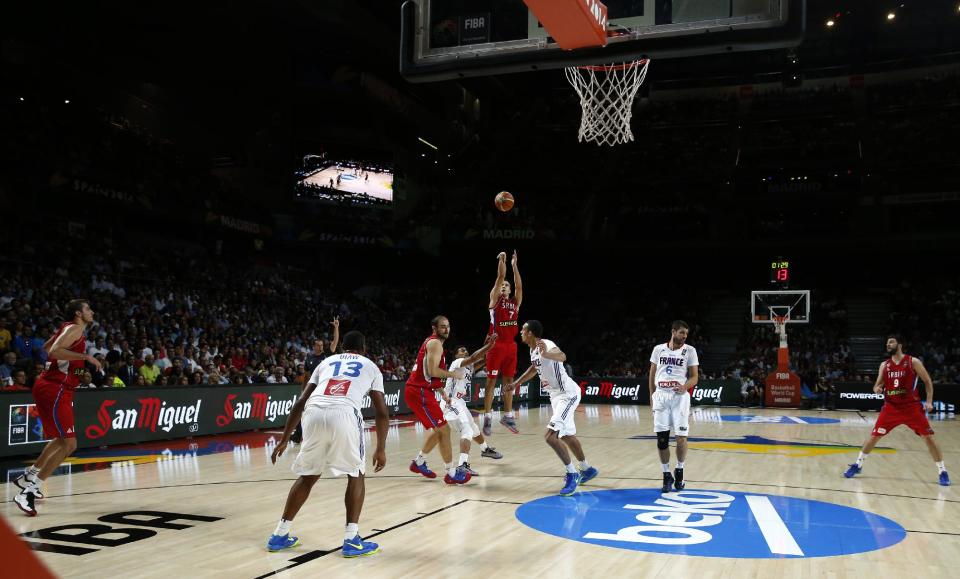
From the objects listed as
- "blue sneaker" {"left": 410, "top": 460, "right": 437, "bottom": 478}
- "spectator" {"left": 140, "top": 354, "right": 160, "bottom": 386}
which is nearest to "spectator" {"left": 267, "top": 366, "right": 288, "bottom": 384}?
"spectator" {"left": 140, "top": 354, "right": 160, "bottom": 386}

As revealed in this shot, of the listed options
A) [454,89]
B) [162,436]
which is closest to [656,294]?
[454,89]

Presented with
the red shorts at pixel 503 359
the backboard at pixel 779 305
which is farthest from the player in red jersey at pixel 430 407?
the backboard at pixel 779 305

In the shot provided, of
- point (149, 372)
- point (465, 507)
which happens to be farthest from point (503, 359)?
point (149, 372)

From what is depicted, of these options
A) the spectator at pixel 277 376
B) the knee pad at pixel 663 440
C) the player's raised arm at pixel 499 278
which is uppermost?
the player's raised arm at pixel 499 278

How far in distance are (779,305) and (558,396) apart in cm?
1954

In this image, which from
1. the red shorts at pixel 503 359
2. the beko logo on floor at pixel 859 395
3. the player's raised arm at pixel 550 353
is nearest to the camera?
the player's raised arm at pixel 550 353

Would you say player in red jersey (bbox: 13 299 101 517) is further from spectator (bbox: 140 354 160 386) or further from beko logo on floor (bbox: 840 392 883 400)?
beko logo on floor (bbox: 840 392 883 400)

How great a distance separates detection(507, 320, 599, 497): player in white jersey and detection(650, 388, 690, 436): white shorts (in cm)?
92

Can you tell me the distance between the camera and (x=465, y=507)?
309 inches

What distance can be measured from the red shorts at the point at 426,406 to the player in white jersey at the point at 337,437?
3.24 metres

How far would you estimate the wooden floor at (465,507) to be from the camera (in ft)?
18.1

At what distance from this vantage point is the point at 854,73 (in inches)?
1409

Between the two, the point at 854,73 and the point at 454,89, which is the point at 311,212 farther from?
the point at 854,73

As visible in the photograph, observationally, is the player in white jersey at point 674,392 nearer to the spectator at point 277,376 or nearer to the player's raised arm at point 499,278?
the player's raised arm at point 499,278
